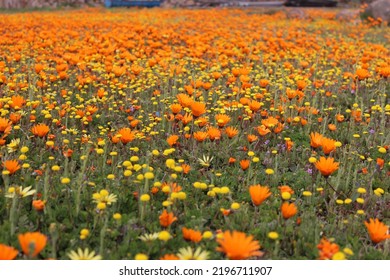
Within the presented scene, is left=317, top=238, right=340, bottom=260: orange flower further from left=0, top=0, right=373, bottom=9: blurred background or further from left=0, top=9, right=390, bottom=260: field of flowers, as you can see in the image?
left=0, top=0, right=373, bottom=9: blurred background

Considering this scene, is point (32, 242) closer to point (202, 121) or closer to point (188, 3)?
point (202, 121)

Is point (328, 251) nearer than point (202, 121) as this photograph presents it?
Yes

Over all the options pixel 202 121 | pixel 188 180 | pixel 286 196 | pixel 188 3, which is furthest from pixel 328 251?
pixel 188 3

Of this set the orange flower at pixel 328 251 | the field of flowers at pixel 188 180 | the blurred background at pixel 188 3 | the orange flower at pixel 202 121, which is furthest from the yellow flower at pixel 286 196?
the blurred background at pixel 188 3

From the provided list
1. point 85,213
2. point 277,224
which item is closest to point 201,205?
point 277,224

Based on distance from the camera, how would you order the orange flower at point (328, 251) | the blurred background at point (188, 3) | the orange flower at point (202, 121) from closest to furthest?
1. the orange flower at point (328, 251)
2. the orange flower at point (202, 121)
3. the blurred background at point (188, 3)

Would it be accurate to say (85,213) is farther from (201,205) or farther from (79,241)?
(201,205)

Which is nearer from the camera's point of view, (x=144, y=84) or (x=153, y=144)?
(x=153, y=144)

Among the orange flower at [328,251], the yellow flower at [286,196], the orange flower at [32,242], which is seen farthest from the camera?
the yellow flower at [286,196]

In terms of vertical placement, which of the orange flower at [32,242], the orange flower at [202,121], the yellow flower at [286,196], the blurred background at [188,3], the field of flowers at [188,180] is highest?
the blurred background at [188,3]

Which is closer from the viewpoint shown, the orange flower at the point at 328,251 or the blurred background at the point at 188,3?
the orange flower at the point at 328,251

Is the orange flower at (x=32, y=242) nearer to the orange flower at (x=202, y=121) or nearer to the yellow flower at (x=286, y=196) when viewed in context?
the yellow flower at (x=286, y=196)
